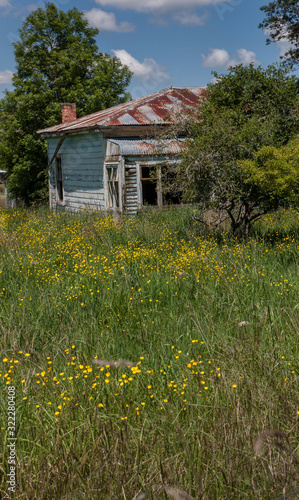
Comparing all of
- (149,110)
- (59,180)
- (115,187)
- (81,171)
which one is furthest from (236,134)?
(59,180)

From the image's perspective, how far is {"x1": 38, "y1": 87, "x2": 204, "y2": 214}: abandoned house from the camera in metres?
15.5

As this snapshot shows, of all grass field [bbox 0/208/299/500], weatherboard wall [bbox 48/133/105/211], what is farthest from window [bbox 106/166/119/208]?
grass field [bbox 0/208/299/500]

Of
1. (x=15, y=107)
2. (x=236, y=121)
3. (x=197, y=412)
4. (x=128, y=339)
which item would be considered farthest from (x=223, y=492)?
(x=15, y=107)

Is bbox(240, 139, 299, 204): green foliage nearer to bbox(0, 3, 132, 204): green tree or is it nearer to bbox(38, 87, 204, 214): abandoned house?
bbox(38, 87, 204, 214): abandoned house

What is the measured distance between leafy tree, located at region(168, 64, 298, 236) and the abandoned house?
322cm

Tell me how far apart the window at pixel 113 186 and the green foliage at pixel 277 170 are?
25.2 feet

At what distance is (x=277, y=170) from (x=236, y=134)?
143 centimetres

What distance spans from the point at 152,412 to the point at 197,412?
277mm

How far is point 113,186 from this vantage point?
53.7 feet

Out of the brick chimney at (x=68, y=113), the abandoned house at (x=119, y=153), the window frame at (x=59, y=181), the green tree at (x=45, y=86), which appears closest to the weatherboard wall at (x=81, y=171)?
the abandoned house at (x=119, y=153)

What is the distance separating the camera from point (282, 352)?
3818 millimetres

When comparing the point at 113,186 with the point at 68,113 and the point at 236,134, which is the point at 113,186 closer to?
the point at 236,134

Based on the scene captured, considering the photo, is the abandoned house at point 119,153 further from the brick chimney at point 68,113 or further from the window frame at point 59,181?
the brick chimney at point 68,113

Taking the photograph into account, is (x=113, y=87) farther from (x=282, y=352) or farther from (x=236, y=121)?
(x=282, y=352)
